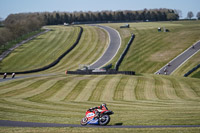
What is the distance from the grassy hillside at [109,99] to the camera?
77.1 feet

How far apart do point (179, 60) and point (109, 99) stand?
Result: 45.6 metres

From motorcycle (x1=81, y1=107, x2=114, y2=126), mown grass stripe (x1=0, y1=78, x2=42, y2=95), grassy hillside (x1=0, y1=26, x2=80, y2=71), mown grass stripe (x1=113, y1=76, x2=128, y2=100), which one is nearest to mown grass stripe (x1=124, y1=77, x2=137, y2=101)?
mown grass stripe (x1=113, y1=76, x2=128, y2=100)

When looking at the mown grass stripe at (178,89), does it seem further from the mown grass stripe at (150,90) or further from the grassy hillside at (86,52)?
the grassy hillside at (86,52)

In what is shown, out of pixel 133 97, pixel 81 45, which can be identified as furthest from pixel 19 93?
pixel 81 45

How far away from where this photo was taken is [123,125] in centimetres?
2041

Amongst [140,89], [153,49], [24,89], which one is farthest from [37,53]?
[140,89]

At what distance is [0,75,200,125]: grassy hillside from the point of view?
23.5 m

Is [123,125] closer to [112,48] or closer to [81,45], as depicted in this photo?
[112,48]

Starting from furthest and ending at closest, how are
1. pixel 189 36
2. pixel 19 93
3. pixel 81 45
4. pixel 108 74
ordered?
pixel 81 45 → pixel 189 36 → pixel 108 74 → pixel 19 93

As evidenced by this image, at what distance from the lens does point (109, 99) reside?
121 ft

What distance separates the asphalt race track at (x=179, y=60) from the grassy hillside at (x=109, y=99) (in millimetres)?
18036

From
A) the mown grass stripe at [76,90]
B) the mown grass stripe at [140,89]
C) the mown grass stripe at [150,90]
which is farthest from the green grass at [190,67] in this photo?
the mown grass stripe at [76,90]

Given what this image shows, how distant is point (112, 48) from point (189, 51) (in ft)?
92.6

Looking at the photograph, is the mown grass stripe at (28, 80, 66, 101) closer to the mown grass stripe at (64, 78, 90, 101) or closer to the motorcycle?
the mown grass stripe at (64, 78, 90, 101)
